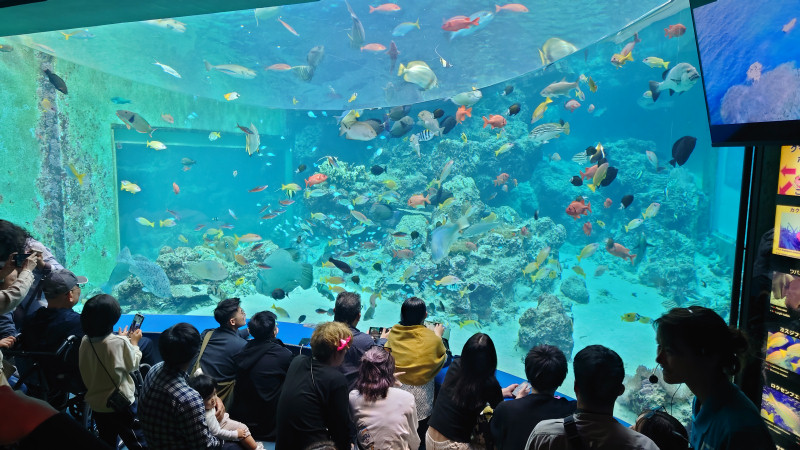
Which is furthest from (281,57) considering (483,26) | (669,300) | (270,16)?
(669,300)

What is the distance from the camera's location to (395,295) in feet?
41.2

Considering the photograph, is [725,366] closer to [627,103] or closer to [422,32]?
[422,32]

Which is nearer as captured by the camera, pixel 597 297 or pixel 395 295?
pixel 395 295

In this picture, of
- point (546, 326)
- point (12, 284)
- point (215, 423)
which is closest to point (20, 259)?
point (12, 284)

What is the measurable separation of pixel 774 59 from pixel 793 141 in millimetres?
421

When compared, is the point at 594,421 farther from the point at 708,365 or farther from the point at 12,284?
the point at 12,284

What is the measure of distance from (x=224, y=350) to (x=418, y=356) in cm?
149

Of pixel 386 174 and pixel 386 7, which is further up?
pixel 386 7

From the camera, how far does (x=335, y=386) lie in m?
2.26

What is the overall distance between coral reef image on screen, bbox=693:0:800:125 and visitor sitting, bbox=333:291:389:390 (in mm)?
2729

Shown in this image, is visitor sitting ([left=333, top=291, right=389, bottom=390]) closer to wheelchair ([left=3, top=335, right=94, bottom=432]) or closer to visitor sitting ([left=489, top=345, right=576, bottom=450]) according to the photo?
visitor sitting ([left=489, top=345, right=576, bottom=450])

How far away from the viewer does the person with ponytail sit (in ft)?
5.54

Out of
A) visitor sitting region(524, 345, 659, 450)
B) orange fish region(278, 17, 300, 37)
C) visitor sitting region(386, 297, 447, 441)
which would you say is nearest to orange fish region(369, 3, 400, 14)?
orange fish region(278, 17, 300, 37)

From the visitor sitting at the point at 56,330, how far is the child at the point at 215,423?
118cm
